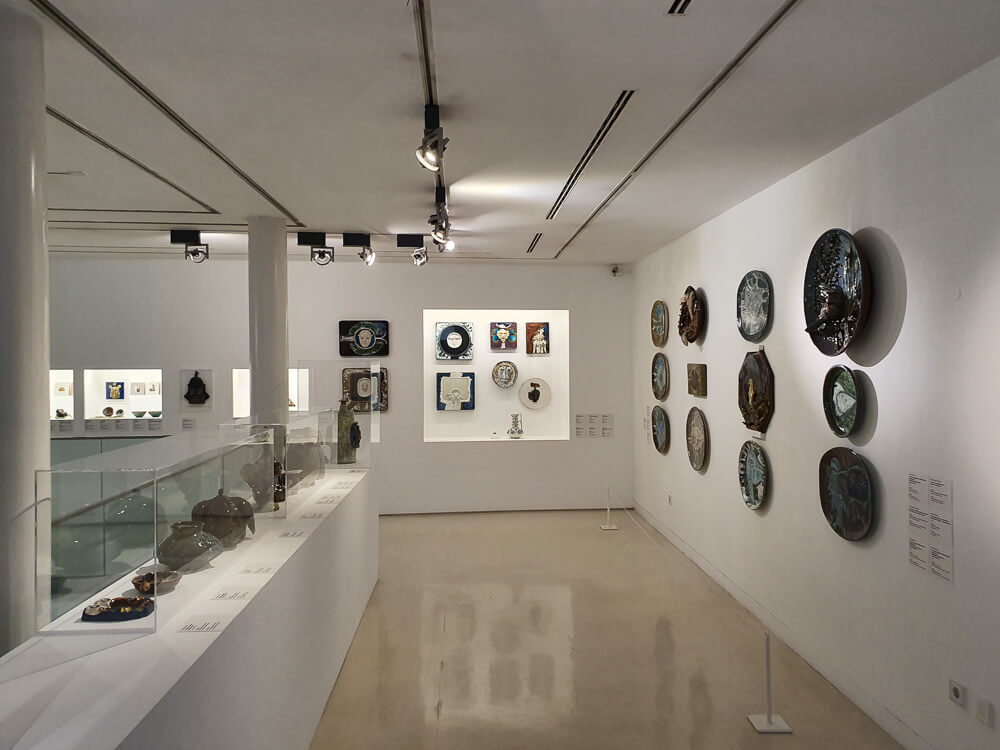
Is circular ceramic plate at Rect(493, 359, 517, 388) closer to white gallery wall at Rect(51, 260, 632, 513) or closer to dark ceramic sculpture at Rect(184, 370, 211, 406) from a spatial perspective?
white gallery wall at Rect(51, 260, 632, 513)

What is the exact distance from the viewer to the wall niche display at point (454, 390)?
8.23 metres

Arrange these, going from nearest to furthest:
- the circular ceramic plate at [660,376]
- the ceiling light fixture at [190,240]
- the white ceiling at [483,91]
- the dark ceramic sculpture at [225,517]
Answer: the white ceiling at [483,91]
the dark ceramic sculpture at [225,517]
the ceiling light fixture at [190,240]
the circular ceramic plate at [660,376]

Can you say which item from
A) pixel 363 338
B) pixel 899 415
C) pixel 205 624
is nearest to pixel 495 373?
pixel 363 338

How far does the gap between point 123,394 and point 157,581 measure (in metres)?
5.83

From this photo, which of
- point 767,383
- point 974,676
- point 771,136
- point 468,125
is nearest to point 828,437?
point 767,383

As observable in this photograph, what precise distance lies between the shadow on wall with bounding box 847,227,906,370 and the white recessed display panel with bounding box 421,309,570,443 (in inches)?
192

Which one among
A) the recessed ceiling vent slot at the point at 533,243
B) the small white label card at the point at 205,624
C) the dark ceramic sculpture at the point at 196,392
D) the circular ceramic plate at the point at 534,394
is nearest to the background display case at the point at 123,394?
the dark ceramic sculpture at the point at 196,392

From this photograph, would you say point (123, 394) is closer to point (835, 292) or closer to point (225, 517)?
point (225, 517)

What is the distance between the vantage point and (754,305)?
4.56 metres

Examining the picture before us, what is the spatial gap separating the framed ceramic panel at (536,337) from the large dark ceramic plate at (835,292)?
464cm

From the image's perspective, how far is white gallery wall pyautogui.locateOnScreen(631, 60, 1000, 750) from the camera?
2643mm

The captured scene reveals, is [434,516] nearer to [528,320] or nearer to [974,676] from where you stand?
[528,320]

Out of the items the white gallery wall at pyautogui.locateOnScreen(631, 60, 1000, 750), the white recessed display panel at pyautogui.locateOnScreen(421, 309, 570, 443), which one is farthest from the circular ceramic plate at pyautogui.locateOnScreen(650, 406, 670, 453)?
the white gallery wall at pyautogui.locateOnScreen(631, 60, 1000, 750)

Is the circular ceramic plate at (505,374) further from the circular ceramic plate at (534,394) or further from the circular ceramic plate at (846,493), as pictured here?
the circular ceramic plate at (846,493)
